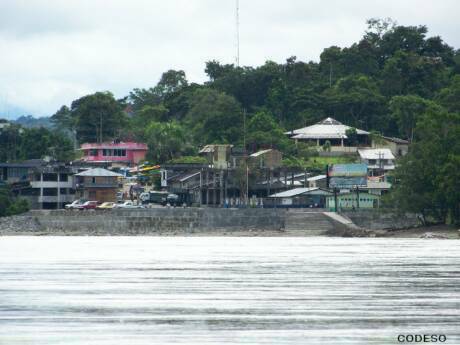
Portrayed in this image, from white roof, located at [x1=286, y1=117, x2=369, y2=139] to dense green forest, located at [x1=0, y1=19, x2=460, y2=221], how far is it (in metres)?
2.29

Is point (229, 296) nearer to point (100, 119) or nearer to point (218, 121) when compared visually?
point (218, 121)

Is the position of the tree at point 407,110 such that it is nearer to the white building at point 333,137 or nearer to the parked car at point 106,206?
the white building at point 333,137

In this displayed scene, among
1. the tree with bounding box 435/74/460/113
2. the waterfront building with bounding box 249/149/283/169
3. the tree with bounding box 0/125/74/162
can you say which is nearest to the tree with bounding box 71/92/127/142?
the tree with bounding box 0/125/74/162

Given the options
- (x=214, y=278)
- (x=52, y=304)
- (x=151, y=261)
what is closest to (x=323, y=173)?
(x=151, y=261)

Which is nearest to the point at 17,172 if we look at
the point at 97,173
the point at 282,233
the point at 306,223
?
the point at 97,173

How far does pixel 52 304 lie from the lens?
36812mm

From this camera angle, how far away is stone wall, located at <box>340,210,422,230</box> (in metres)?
86.4

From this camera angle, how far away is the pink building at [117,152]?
130625mm

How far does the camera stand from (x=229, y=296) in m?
38.8

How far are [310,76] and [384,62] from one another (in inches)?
581

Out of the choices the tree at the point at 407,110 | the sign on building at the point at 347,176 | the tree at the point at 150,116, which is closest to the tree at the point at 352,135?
the tree at the point at 407,110

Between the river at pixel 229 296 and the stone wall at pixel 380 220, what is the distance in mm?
21497

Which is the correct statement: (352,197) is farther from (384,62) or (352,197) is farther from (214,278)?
(384,62)

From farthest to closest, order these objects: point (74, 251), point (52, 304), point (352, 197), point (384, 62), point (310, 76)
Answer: point (384, 62), point (310, 76), point (352, 197), point (74, 251), point (52, 304)
